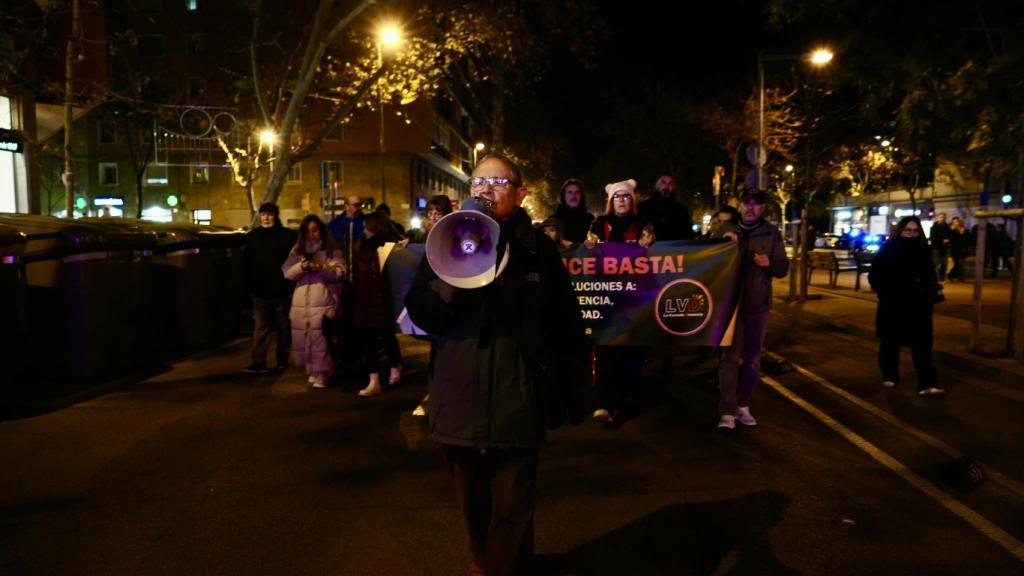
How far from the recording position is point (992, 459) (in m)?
5.60

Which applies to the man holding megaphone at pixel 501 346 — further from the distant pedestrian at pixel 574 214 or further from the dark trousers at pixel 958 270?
the dark trousers at pixel 958 270

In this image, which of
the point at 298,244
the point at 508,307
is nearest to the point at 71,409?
the point at 298,244

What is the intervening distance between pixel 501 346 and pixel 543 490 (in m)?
2.16

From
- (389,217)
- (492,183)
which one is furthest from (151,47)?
(492,183)

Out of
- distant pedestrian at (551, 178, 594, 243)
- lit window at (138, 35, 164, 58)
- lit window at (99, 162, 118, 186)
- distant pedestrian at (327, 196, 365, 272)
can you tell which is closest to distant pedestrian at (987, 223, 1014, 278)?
distant pedestrian at (551, 178, 594, 243)

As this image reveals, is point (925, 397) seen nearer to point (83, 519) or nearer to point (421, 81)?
point (83, 519)

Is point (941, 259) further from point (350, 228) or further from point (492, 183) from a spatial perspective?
point (492, 183)

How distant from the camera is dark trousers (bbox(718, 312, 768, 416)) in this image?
20.3ft

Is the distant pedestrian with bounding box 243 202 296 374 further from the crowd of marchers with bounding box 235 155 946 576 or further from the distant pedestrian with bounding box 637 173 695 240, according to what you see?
the distant pedestrian with bounding box 637 173 695 240

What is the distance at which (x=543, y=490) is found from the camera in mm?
4867

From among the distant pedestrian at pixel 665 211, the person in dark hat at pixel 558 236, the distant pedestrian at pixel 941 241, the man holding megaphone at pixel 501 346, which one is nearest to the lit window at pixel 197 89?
the distant pedestrian at pixel 665 211

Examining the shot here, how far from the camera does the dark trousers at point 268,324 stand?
843 centimetres

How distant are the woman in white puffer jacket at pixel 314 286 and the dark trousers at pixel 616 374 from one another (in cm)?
278

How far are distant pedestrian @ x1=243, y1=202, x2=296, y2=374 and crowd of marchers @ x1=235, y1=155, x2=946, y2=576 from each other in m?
0.02
